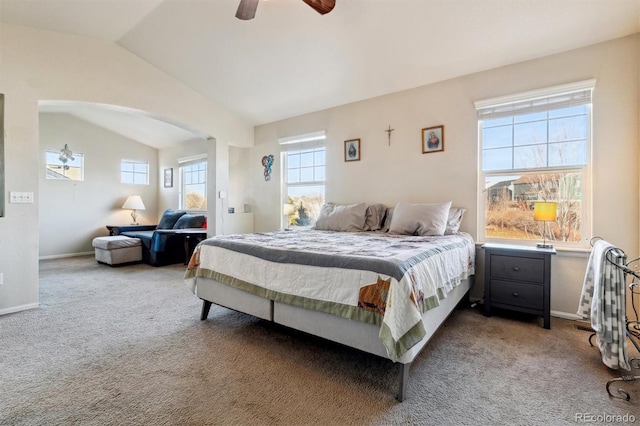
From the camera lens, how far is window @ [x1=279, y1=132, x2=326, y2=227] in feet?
15.1

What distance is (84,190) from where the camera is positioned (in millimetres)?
6035

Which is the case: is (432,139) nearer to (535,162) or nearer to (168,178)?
(535,162)

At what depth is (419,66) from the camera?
3.26 meters

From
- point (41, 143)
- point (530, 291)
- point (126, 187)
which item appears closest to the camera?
point (530, 291)

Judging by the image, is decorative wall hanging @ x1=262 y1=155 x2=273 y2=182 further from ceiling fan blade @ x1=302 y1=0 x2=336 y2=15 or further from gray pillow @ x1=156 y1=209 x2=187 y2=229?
ceiling fan blade @ x1=302 y1=0 x2=336 y2=15

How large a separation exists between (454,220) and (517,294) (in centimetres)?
90

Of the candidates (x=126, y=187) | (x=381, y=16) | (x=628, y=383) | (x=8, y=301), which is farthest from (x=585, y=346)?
(x=126, y=187)

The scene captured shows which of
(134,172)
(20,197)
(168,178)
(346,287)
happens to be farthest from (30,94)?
(134,172)

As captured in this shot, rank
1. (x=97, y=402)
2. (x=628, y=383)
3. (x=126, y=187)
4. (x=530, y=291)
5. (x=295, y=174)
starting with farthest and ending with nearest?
1. (x=126, y=187)
2. (x=295, y=174)
3. (x=530, y=291)
4. (x=628, y=383)
5. (x=97, y=402)

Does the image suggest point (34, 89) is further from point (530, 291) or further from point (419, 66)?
point (530, 291)

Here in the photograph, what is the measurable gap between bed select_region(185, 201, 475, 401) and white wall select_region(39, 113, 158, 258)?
502 cm

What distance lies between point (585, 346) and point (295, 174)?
400cm

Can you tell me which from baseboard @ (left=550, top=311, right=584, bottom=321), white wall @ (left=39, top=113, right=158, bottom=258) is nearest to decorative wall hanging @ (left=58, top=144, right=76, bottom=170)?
white wall @ (left=39, top=113, right=158, bottom=258)

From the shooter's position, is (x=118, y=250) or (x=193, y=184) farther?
(x=193, y=184)
